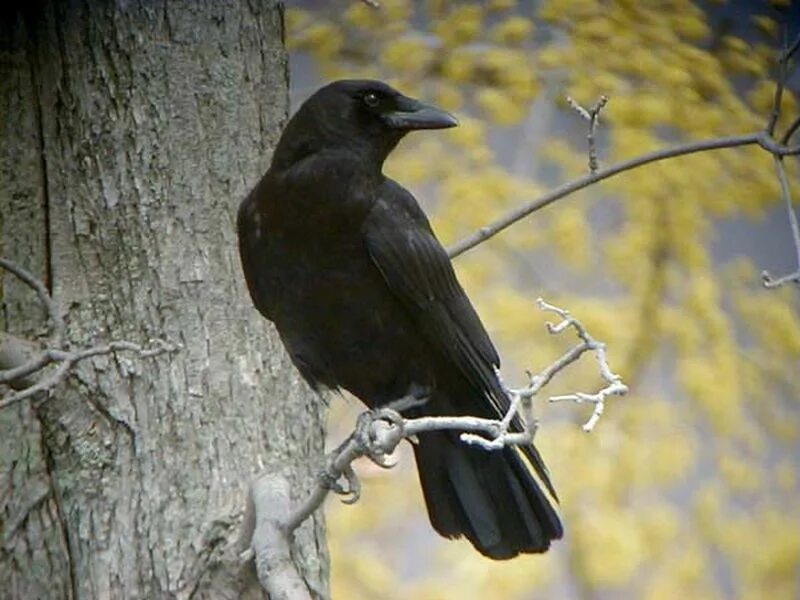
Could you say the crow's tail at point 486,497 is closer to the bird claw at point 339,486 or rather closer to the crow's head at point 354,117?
the bird claw at point 339,486

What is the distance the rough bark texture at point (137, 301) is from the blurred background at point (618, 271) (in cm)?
122

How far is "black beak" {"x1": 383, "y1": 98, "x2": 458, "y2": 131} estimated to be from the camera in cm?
210

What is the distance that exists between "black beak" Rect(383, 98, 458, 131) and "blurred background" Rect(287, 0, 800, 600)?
1473mm

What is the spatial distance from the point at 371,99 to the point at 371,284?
11.0 inches

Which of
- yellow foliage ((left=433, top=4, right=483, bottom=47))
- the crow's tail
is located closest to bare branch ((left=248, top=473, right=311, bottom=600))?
the crow's tail

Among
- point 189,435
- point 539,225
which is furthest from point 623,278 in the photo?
point 189,435

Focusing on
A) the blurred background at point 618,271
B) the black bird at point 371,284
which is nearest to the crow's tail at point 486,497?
the black bird at point 371,284

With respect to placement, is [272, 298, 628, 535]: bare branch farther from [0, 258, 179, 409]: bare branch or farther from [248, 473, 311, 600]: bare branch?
[0, 258, 179, 409]: bare branch

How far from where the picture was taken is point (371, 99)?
85.7 inches

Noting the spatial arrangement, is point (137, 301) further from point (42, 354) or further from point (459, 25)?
point (459, 25)

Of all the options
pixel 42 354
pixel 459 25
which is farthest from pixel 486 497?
pixel 459 25

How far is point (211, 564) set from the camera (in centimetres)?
220

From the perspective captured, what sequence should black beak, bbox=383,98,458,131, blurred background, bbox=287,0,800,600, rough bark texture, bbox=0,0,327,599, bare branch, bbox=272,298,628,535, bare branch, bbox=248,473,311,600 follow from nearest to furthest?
bare branch, bbox=272,298,628,535 → bare branch, bbox=248,473,311,600 → black beak, bbox=383,98,458,131 → rough bark texture, bbox=0,0,327,599 → blurred background, bbox=287,0,800,600

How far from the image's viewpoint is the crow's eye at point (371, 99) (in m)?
2.17
